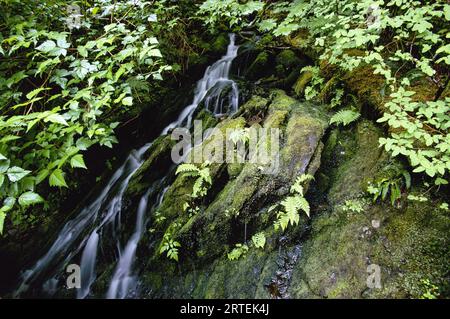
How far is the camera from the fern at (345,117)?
15.6ft

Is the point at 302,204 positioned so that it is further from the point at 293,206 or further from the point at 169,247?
the point at 169,247

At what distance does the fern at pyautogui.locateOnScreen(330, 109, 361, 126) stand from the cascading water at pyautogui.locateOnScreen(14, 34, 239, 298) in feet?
7.42

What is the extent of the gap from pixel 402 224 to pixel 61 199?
6.42 m

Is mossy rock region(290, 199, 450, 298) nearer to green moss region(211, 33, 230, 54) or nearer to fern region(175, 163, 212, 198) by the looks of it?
fern region(175, 163, 212, 198)

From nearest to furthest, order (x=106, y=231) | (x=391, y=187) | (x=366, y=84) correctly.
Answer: (x=391, y=187), (x=366, y=84), (x=106, y=231)

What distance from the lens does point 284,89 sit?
254 inches

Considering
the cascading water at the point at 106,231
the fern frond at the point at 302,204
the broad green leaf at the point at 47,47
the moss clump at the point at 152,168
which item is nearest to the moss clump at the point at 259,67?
the cascading water at the point at 106,231

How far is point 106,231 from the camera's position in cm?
526

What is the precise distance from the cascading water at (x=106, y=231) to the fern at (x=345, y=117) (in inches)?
89.1

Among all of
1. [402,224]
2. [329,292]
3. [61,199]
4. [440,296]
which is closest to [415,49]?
[402,224]

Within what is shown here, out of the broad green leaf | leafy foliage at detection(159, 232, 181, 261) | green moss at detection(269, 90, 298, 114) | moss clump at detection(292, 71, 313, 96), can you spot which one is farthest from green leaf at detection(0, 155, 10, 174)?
moss clump at detection(292, 71, 313, 96)

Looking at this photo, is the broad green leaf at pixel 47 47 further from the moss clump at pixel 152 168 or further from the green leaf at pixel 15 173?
the moss clump at pixel 152 168

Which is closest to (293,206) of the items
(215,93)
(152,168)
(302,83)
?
(152,168)

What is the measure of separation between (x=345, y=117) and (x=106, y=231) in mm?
4656
